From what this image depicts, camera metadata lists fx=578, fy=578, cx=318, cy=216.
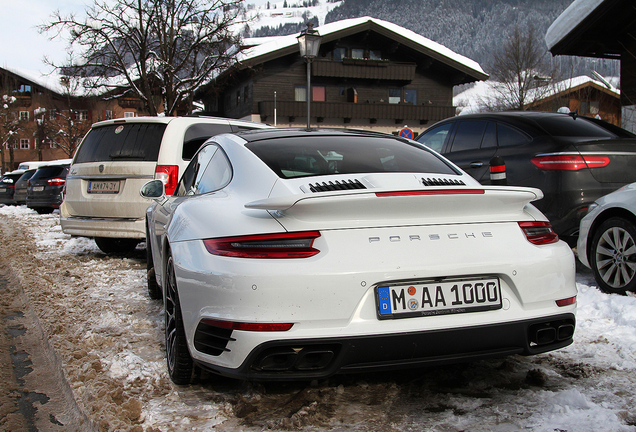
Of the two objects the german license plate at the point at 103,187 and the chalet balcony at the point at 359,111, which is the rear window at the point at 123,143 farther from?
the chalet balcony at the point at 359,111

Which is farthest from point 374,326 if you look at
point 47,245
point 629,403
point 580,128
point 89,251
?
point 47,245

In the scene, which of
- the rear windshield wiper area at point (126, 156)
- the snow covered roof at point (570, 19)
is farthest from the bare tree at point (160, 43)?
the rear windshield wiper area at point (126, 156)

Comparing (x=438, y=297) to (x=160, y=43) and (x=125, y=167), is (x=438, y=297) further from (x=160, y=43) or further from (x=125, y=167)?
(x=160, y=43)

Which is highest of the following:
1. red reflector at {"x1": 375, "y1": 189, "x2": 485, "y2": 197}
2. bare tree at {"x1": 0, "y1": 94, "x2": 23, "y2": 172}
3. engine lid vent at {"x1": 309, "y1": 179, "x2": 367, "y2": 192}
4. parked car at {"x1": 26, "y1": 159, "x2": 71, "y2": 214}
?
bare tree at {"x1": 0, "y1": 94, "x2": 23, "y2": 172}

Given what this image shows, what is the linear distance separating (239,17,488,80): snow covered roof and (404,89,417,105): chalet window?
327cm

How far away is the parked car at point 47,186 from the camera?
1956 centimetres

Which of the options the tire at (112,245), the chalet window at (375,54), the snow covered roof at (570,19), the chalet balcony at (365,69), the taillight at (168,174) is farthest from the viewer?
the chalet window at (375,54)

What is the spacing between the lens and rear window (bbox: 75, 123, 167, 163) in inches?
277

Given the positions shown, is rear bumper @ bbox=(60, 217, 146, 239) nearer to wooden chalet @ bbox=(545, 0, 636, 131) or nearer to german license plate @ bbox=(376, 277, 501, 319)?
german license plate @ bbox=(376, 277, 501, 319)

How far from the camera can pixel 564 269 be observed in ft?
8.91

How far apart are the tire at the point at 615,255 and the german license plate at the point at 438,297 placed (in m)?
2.73

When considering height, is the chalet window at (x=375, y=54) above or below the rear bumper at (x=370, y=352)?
above

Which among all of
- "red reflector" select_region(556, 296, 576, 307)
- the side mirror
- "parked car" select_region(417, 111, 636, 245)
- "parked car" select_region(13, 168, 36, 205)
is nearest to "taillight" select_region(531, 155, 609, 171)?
"parked car" select_region(417, 111, 636, 245)

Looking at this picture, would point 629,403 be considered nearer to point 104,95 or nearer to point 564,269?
point 564,269
